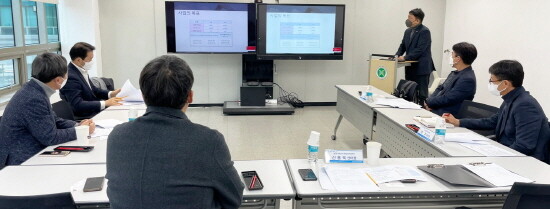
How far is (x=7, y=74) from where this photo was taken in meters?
4.66

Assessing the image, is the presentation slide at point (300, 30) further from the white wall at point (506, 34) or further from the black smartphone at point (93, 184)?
the black smartphone at point (93, 184)

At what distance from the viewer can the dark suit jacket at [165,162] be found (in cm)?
135

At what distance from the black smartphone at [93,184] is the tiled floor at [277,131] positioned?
250cm

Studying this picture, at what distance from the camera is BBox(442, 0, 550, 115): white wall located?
513 centimetres

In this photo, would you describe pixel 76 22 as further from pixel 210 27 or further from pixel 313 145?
pixel 313 145

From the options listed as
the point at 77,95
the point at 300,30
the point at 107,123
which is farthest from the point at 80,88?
the point at 300,30

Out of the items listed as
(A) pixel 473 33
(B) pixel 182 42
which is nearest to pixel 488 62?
(A) pixel 473 33

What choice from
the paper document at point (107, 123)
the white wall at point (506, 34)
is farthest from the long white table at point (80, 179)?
the white wall at point (506, 34)

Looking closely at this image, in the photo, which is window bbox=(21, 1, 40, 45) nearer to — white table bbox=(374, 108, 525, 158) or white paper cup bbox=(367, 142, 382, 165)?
white table bbox=(374, 108, 525, 158)

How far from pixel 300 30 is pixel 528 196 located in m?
5.15

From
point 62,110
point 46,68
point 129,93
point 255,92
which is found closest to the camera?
point 46,68

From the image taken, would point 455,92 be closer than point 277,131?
Yes

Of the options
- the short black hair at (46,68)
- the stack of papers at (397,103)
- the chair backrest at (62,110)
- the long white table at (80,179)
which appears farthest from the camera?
the stack of papers at (397,103)

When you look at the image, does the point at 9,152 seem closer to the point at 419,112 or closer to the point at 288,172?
the point at 288,172
